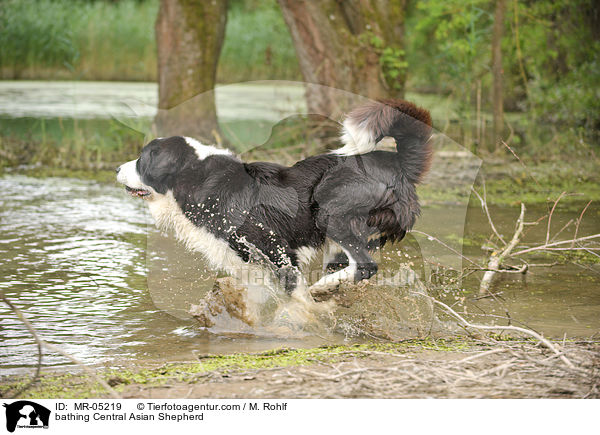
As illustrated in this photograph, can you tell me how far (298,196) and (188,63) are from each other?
6.42 meters

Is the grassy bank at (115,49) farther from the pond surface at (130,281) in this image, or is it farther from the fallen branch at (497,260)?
the fallen branch at (497,260)

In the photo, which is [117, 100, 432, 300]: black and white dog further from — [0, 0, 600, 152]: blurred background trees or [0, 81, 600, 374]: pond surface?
[0, 0, 600, 152]: blurred background trees

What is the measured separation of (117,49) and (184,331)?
1567 cm

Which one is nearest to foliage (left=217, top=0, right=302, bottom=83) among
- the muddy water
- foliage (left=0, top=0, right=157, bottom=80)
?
foliage (left=0, top=0, right=157, bottom=80)

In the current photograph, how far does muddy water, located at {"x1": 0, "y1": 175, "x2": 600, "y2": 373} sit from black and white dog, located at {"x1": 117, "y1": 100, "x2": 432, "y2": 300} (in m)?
0.53

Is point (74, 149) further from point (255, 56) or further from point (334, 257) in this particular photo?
point (255, 56)

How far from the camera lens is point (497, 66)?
10328mm

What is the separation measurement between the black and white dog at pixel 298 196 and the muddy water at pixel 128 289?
53cm

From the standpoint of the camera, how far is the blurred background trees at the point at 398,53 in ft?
32.3

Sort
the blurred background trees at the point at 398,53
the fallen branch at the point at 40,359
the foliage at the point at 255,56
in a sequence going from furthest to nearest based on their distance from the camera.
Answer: the foliage at the point at 255,56 < the blurred background trees at the point at 398,53 < the fallen branch at the point at 40,359

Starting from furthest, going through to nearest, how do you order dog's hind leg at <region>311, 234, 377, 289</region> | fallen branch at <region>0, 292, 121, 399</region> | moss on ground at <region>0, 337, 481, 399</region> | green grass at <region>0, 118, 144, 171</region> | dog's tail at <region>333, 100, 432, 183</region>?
green grass at <region>0, 118, 144, 171</region>
dog's hind leg at <region>311, 234, 377, 289</region>
dog's tail at <region>333, 100, 432, 183</region>
moss on ground at <region>0, 337, 481, 399</region>
fallen branch at <region>0, 292, 121, 399</region>

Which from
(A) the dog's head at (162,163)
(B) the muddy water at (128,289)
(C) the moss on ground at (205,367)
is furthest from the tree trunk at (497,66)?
(C) the moss on ground at (205,367)

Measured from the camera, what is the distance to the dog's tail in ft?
14.7
